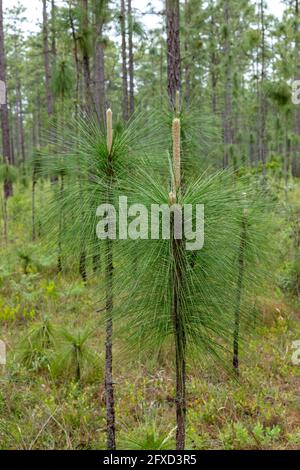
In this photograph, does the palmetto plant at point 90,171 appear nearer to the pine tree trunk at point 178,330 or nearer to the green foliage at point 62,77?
the pine tree trunk at point 178,330

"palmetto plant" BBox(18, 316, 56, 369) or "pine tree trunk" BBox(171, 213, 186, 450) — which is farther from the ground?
"pine tree trunk" BBox(171, 213, 186, 450)

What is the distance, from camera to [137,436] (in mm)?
2844

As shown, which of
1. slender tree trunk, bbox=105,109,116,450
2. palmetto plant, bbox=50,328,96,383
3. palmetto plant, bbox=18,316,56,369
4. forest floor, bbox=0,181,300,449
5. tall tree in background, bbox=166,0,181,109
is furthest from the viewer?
tall tree in background, bbox=166,0,181,109

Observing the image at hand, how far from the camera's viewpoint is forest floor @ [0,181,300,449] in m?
3.17

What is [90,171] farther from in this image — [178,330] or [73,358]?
[73,358]

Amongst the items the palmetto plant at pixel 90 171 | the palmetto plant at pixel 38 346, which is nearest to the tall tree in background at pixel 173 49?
the palmetto plant at pixel 90 171

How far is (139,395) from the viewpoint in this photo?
376cm

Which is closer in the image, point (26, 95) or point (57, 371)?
point (57, 371)

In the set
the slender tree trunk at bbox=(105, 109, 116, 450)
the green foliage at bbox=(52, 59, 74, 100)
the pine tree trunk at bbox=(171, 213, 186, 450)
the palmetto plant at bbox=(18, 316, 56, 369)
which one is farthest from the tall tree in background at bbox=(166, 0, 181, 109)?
the green foliage at bbox=(52, 59, 74, 100)

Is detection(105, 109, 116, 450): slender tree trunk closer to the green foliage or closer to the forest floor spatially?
the forest floor

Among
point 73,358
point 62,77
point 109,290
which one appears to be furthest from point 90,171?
point 62,77

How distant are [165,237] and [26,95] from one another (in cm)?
3172
